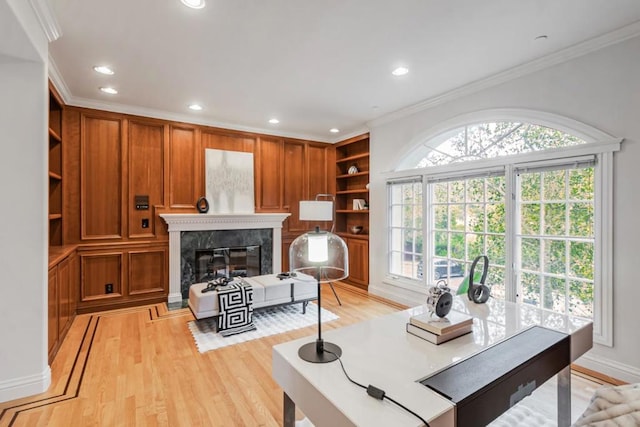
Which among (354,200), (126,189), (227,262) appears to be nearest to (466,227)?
(354,200)

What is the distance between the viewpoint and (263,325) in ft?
12.0

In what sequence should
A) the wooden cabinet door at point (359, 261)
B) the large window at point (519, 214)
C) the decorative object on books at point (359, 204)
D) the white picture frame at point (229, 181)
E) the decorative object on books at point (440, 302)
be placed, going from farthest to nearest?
1. the decorative object on books at point (359, 204)
2. the wooden cabinet door at point (359, 261)
3. the white picture frame at point (229, 181)
4. the large window at point (519, 214)
5. the decorative object on books at point (440, 302)

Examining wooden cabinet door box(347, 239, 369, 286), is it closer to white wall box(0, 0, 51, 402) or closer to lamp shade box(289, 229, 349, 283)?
lamp shade box(289, 229, 349, 283)

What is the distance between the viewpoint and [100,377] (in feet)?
8.33

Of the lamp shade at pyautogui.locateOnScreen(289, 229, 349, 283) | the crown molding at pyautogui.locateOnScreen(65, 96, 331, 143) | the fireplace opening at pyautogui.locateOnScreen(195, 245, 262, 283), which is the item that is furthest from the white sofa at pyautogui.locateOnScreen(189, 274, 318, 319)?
the crown molding at pyautogui.locateOnScreen(65, 96, 331, 143)

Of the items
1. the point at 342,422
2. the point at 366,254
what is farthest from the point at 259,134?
the point at 342,422

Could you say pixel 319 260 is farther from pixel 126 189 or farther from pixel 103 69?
pixel 126 189

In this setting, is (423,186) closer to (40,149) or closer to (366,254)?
(366,254)

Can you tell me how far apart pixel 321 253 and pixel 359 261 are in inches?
160

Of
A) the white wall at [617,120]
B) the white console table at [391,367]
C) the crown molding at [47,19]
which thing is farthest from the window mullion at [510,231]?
the crown molding at [47,19]

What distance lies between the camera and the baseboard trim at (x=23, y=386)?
2211 millimetres

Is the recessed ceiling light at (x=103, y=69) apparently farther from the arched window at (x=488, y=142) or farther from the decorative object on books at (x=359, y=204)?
the decorative object on books at (x=359, y=204)

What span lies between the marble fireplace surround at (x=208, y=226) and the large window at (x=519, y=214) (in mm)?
2158

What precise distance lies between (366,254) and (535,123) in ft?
9.87
